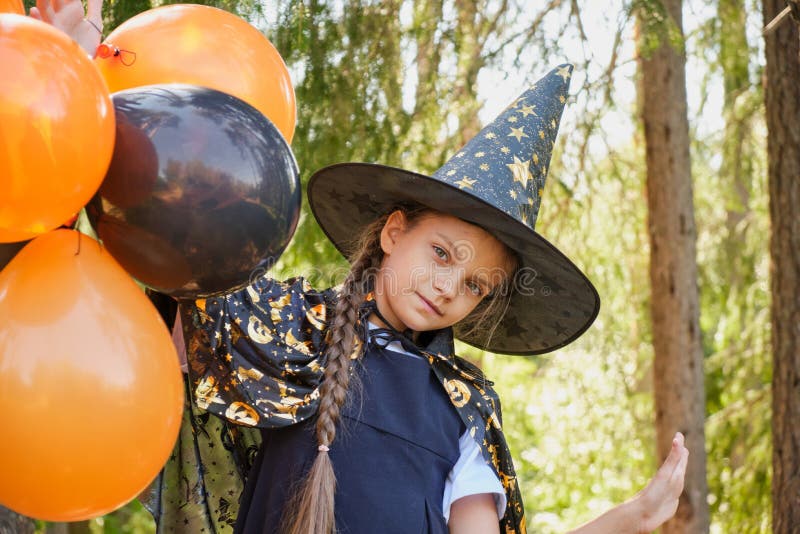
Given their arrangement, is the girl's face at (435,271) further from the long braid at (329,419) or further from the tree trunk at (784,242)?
the tree trunk at (784,242)

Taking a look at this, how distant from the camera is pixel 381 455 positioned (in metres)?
2.04

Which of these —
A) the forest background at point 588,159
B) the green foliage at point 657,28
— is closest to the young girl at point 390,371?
the forest background at point 588,159

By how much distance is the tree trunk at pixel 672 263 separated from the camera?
507 cm

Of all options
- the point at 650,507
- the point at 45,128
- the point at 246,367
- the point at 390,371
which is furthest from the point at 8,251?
the point at 650,507

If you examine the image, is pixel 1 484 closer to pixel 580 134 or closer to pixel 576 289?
pixel 576 289

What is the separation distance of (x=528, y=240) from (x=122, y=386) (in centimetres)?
100

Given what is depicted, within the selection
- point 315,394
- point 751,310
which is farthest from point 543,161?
point 751,310

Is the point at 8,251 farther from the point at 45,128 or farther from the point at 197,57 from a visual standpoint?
the point at 197,57

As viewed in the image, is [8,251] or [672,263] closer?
[8,251]

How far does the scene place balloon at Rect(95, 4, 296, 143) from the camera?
5.88 feet

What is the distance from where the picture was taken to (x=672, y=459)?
2.10 m

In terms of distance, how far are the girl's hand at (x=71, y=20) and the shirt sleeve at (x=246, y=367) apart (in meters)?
0.55

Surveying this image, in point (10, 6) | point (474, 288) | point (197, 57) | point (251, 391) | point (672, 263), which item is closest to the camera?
point (10, 6)

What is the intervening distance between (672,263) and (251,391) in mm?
3648
